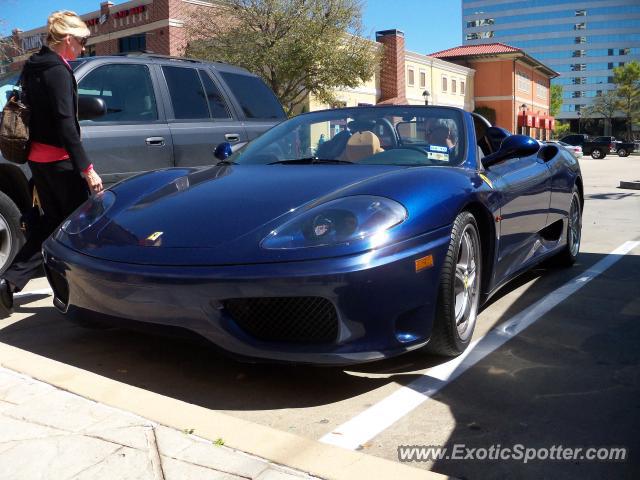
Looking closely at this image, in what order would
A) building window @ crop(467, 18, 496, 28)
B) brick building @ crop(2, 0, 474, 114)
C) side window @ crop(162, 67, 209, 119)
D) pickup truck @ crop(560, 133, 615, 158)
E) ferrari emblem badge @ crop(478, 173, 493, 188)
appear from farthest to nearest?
building window @ crop(467, 18, 496, 28), pickup truck @ crop(560, 133, 615, 158), brick building @ crop(2, 0, 474, 114), side window @ crop(162, 67, 209, 119), ferrari emblem badge @ crop(478, 173, 493, 188)

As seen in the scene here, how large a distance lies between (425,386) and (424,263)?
0.56 m

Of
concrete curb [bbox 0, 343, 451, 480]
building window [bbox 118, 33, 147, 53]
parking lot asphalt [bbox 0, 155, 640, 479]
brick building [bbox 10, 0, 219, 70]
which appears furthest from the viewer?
building window [bbox 118, 33, 147, 53]

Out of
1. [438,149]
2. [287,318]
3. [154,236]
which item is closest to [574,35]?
[438,149]

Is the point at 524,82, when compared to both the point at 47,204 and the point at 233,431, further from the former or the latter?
the point at 233,431

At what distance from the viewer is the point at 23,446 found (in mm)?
2189

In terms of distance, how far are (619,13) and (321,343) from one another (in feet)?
451

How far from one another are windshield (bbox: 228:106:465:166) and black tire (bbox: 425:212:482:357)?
54 cm

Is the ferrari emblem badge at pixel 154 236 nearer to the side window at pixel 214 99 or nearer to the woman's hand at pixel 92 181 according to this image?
the woman's hand at pixel 92 181

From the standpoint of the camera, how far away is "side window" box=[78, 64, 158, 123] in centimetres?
526

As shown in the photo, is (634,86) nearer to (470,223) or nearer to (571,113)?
(571,113)

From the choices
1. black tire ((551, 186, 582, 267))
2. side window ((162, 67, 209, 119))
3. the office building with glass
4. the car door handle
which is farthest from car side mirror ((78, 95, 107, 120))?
the office building with glass

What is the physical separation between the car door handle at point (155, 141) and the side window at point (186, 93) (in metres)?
0.35

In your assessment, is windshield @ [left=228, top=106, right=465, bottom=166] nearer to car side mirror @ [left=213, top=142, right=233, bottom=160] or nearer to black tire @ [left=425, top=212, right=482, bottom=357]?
car side mirror @ [left=213, top=142, right=233, bottom=160]

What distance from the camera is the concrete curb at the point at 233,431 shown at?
1974mm
